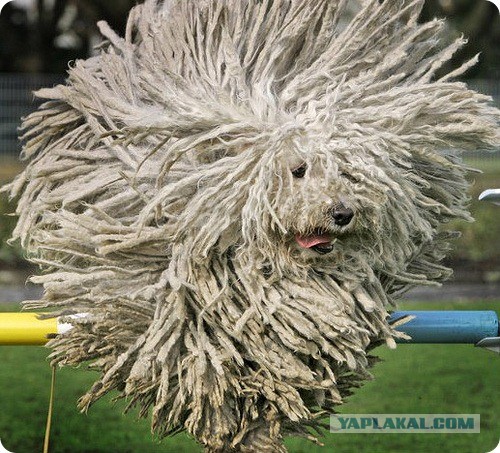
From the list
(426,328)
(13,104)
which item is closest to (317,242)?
(426,328)

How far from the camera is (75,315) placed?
311 cm

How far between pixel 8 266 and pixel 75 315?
16.1ft

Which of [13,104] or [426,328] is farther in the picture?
[13,104]

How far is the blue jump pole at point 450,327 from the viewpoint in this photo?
3.35m

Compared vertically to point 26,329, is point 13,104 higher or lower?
lower

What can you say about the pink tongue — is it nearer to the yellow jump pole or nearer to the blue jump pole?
the blue jump pole

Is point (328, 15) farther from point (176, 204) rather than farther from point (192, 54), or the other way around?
point (176, 204)

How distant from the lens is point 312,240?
2941 mm

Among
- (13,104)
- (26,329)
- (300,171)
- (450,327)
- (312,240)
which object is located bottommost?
(13,104)

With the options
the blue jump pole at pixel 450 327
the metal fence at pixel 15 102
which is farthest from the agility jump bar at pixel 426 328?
the metal fence at pixel 15 102

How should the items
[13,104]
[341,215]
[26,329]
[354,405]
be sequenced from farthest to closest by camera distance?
1. [13,104]
2. [354,405]
3. [26,329]
4. [341,215]

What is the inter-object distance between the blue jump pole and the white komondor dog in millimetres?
134

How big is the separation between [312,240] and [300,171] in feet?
0.54

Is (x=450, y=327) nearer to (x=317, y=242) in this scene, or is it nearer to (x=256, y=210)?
(x=317, y=242)
